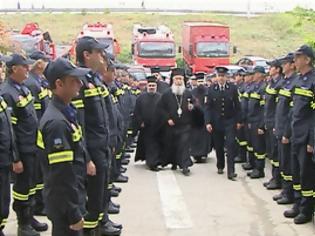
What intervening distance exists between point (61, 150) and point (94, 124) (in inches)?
71.3

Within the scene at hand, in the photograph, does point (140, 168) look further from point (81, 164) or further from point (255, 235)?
point (81, 164)

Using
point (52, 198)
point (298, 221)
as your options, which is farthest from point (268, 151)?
point (52, 198)

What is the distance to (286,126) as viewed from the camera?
9188 millimetres

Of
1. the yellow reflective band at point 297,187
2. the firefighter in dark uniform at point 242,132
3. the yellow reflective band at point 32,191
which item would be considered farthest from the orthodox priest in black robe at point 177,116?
the yellow reflective band at point 32,191

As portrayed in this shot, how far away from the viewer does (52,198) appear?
197 inches

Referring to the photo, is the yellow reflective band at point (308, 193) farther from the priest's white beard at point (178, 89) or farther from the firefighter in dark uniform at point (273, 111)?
the priest's white beard at point (178, 89)

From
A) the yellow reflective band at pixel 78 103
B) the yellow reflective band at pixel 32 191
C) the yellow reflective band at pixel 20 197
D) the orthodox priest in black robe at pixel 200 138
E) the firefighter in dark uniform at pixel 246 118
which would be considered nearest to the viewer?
the yellow reflective band at pixel 78 103

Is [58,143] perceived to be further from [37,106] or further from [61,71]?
[37,106]

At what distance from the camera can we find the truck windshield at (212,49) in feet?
113

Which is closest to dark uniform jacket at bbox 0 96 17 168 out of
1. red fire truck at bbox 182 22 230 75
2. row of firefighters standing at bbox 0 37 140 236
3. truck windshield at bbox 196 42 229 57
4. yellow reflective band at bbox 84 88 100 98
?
row of firefighters standing at bbox 0 37 140 236

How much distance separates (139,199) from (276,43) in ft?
151

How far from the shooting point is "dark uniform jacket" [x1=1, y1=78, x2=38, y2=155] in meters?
7.48

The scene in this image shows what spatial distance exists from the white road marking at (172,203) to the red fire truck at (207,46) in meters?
21.8

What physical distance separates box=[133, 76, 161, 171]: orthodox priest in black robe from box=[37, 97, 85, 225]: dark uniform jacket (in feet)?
27.4
